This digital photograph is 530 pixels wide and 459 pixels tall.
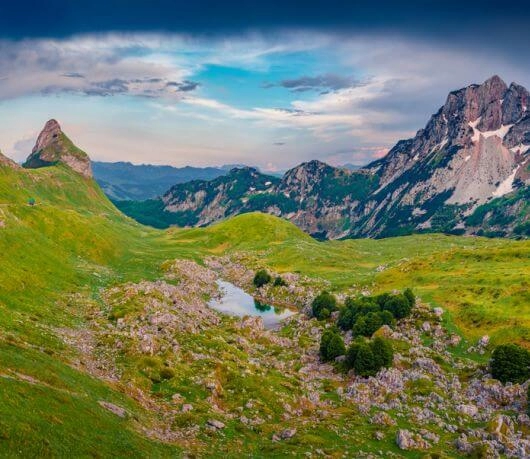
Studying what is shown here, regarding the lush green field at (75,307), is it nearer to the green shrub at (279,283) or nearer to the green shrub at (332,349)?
the green shrub at (279,283)

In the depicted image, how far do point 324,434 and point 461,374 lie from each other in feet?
135

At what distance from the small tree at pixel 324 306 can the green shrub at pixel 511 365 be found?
179 ft

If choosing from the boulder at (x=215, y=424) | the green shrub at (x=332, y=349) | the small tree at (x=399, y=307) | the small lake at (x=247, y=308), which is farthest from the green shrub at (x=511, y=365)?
the small lake at (x=247, y=308)

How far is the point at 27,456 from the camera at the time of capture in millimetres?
31344

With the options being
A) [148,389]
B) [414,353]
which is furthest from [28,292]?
[414,353]

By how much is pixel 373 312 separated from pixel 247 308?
56447mm

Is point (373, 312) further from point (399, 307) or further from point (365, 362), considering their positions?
point (365, 362)

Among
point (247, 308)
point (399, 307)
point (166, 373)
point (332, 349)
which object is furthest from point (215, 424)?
point (247, 308)

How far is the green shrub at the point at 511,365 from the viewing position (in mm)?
80000

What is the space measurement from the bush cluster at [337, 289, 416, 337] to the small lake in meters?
24.8

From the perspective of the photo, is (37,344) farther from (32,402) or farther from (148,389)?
(32,402)

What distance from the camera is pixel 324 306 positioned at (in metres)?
136

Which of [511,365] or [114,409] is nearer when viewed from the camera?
[114,409]

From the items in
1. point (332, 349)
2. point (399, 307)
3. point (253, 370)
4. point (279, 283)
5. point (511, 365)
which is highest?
point (399, 307)
